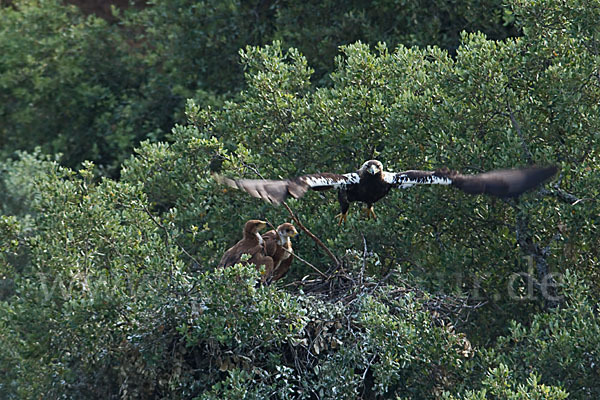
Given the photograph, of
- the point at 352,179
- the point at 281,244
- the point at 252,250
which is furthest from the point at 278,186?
the point at 281,244

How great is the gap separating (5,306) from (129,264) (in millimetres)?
1690

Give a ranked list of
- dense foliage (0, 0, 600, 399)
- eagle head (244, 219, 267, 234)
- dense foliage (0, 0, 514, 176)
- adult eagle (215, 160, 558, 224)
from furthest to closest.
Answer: dense foliage (0, 0, 514, 176)
eagle head (244, 219, 267, 234)
dense foliage (0, 0, 600, 399)
adult eagle (215, 160, 558, 224)

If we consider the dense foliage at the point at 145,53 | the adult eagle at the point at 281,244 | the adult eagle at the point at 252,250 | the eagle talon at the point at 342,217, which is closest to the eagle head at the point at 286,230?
the adult eagle at the point at 281,244

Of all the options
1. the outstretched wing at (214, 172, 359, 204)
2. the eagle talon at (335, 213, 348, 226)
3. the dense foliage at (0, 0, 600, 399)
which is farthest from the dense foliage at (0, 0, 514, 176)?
the outstretched wing at (214, 172, 359, 204)

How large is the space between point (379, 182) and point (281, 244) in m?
1.26

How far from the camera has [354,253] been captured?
8508 millimetres

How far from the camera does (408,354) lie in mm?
7727

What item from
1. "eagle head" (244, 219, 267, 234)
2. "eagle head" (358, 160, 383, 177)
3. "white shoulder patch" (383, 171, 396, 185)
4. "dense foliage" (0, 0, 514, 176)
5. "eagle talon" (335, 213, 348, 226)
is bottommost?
"dense foliage" (0, 0, 514, 176)

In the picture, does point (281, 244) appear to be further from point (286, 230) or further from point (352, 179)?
point (352, 179)

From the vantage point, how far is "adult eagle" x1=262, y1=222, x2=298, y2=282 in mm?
9156

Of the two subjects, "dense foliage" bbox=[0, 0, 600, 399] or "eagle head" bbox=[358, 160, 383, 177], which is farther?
"eagle head" bbox=[358, 160, 383, 177]

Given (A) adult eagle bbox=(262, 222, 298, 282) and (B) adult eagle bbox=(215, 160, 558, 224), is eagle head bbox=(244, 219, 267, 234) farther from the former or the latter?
(B) adult eagle bbox=(215, 160, 558, 224)

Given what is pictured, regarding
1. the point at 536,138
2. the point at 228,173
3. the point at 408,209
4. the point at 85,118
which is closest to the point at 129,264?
the point at 228,173

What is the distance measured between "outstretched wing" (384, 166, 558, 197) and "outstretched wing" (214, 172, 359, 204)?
0.86m
